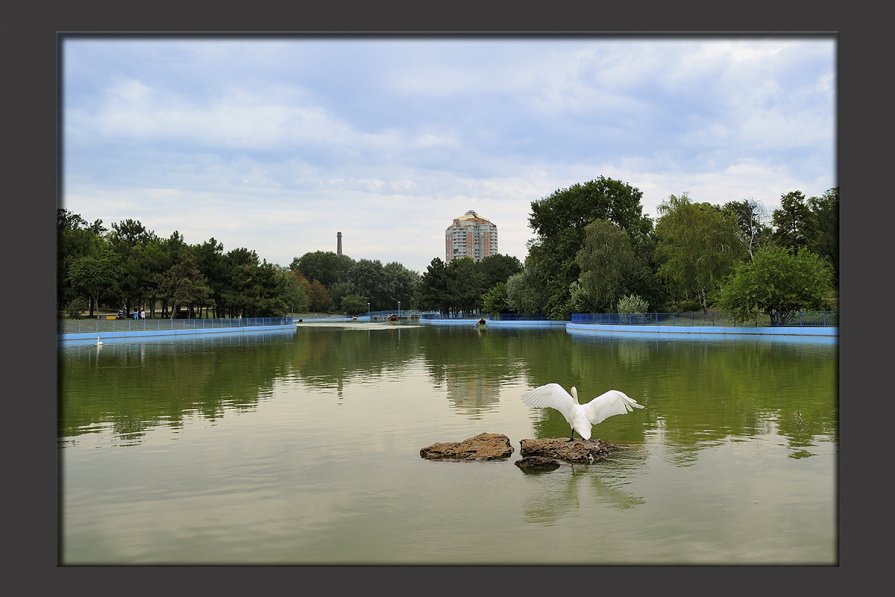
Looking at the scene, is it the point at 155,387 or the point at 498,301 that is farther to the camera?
the point at 498,301

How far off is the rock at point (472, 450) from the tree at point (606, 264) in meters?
50.8

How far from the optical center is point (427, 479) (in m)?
9.22

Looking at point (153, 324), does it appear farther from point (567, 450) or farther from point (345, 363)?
point (567, 450)

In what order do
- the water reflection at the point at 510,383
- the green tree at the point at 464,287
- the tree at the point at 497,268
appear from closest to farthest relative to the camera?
the water reflection at the point at 510,383
the green tree at the point at 464,287
the tree at the point at 497,268

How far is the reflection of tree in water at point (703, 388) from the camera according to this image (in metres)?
12.6

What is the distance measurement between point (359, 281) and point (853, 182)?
123 meters

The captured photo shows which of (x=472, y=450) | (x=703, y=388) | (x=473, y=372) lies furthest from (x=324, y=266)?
(x=472, y=450)

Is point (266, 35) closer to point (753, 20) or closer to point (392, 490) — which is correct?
point (753, 20)

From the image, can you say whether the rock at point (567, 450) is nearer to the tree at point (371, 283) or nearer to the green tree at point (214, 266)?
the green tree at point (214, 266)

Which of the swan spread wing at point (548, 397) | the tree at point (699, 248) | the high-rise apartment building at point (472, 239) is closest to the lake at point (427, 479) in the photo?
the swan spread wing at point (548, 397)

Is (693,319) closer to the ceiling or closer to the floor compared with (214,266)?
closer to the floor

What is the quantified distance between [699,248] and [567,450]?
51.4m

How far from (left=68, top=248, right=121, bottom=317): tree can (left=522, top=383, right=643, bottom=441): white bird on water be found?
44.4 m

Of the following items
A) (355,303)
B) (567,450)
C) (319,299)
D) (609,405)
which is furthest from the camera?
(319,299)
